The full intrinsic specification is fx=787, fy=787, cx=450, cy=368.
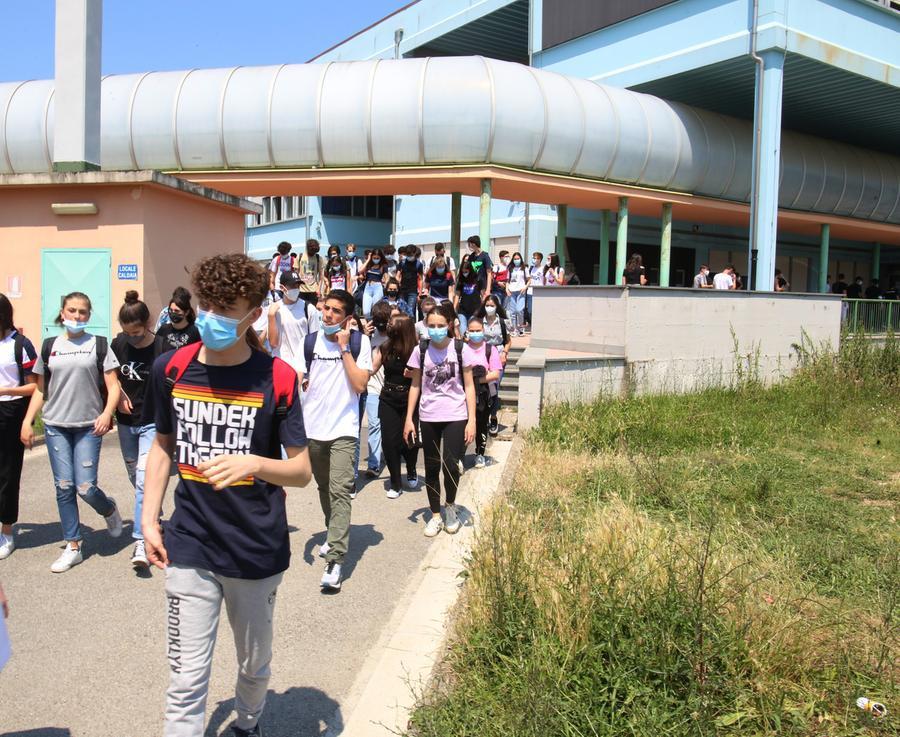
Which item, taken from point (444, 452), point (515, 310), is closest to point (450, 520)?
point (444, 452)

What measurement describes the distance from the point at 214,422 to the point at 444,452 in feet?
11.3

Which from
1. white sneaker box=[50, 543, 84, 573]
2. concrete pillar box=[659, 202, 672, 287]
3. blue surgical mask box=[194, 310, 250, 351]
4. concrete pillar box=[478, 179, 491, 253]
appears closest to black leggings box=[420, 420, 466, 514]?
white sneaker box=[50, 543, 84, 573]

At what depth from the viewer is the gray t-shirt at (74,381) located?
212 inches

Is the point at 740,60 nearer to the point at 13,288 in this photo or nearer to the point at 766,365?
the point at 766,365

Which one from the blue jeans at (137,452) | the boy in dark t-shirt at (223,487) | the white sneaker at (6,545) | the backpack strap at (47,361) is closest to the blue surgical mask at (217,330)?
the boy in dark t-shirt at (223,487)

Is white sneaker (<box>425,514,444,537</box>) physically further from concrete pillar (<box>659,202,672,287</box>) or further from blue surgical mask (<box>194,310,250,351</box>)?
concrete pillar (<box>659,202,672,287</box>)

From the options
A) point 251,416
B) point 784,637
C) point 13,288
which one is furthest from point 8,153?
point 784,637

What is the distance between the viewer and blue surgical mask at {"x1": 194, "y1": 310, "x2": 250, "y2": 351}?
284 cm

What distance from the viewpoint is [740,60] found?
1834 centimetres

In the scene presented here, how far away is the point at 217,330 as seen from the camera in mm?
2850

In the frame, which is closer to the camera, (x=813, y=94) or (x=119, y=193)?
(x=119, y=193)

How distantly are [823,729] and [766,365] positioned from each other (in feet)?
36.9

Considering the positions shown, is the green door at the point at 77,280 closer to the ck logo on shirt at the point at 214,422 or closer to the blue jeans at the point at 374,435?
the blue jeans at the point at 374,435

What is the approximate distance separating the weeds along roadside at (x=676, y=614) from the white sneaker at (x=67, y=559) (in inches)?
114
